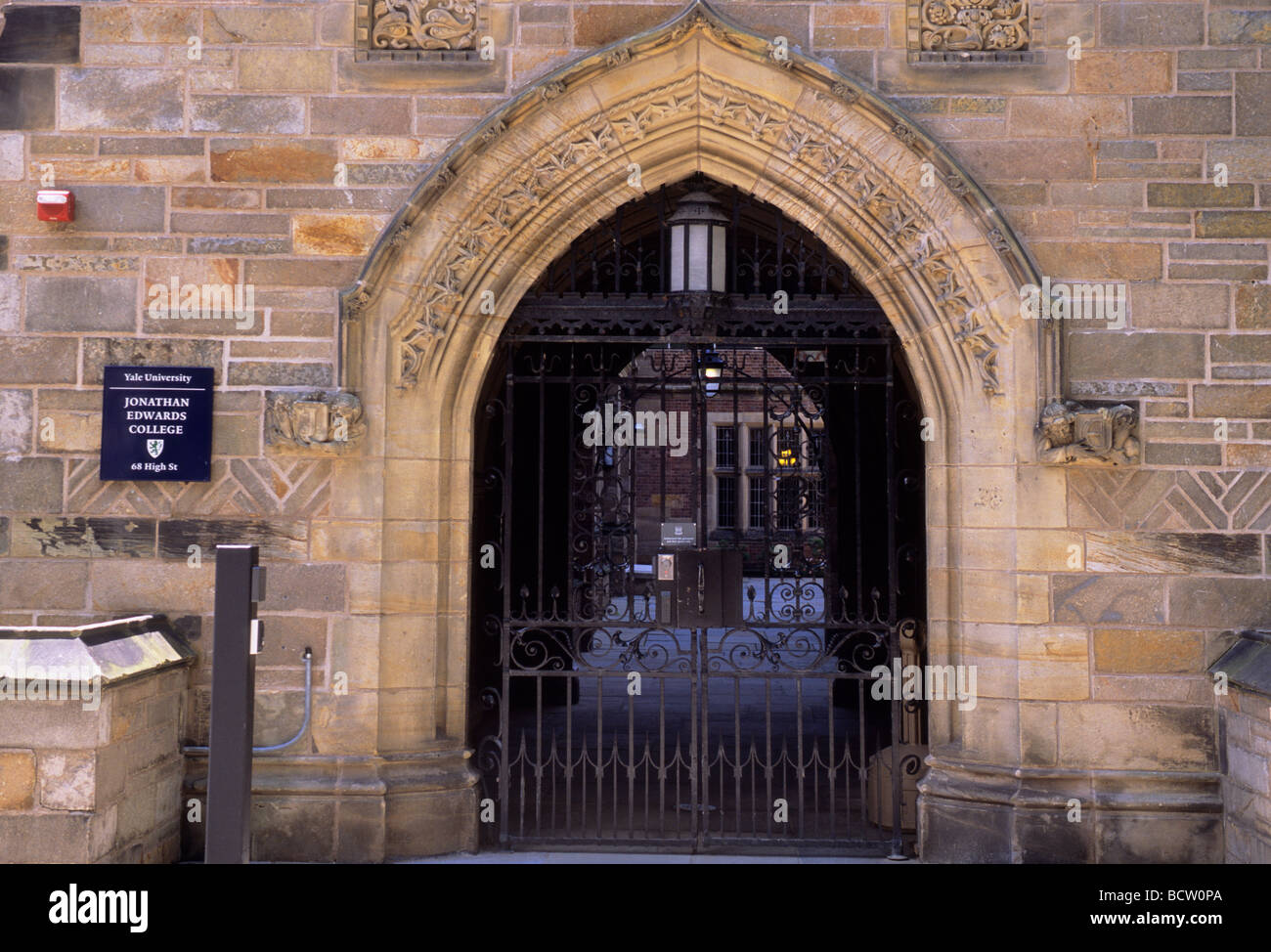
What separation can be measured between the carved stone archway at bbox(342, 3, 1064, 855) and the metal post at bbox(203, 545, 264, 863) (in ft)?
6.08

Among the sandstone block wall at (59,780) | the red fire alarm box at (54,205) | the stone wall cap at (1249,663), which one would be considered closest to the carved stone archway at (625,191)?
the stone wall cap at (1249,663)

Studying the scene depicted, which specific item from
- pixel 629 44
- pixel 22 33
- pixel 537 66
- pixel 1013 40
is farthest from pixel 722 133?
pixel 22 33

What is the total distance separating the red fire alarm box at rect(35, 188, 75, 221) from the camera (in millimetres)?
5156

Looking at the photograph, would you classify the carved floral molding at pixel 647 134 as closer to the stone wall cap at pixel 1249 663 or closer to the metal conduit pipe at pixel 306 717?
the metal conduit pipe at pixel 306 717

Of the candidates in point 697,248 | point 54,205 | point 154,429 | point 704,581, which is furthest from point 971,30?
point 54,205

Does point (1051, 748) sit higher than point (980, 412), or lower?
lower

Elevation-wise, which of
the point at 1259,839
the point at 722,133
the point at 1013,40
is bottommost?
the point at 1259,839

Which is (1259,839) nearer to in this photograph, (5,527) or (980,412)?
(980,412)

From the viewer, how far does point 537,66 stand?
5227 millimetres

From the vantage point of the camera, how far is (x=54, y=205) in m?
5.16

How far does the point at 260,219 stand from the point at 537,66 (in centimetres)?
147

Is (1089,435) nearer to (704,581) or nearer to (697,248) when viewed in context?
(704,581)

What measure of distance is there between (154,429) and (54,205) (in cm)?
113

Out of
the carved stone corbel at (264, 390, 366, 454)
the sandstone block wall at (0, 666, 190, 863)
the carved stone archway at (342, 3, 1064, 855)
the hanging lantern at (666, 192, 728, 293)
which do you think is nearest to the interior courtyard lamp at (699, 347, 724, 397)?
the hanging lantern at (666, 192, 728, 293)
